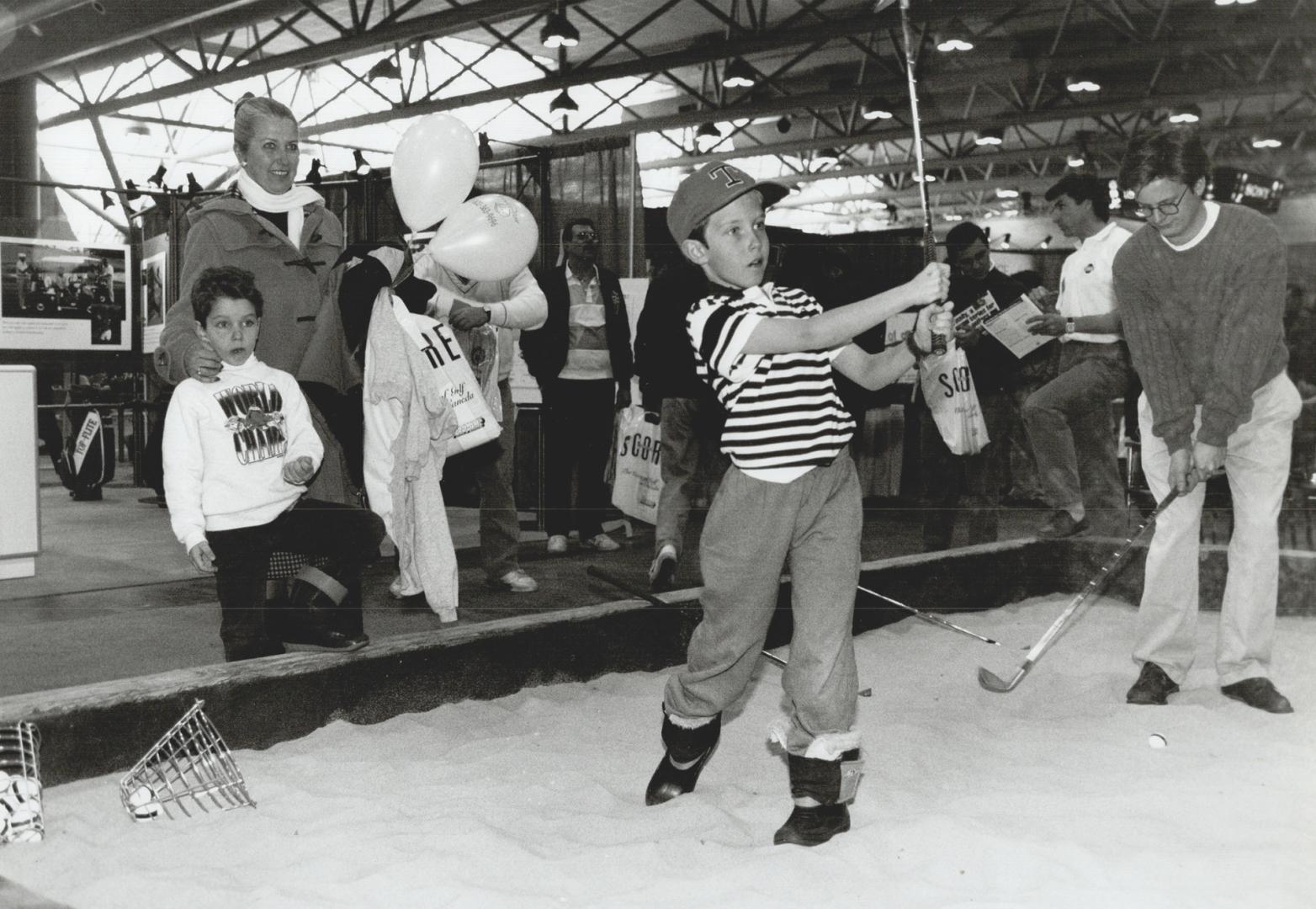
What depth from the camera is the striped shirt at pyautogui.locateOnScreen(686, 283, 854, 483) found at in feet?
9.20

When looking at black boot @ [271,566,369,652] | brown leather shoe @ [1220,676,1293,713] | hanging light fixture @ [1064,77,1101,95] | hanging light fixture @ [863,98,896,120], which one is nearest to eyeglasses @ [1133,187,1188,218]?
brown leather shoe @ [1220,676,1293,713]

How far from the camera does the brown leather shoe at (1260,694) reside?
3668mm

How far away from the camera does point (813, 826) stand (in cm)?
270

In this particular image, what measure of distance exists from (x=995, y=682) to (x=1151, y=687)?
478mm

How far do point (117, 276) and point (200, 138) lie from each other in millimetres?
10289

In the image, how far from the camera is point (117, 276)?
31.3 ft

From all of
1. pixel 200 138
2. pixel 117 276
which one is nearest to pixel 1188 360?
pixel 117 276

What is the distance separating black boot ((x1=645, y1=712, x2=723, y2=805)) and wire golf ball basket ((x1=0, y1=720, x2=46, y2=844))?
1399 millimetres

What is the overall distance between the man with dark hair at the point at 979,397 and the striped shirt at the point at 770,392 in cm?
317

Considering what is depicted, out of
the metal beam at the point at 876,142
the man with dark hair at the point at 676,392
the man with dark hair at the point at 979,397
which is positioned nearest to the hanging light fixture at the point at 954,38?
the metal beam at the point at 876,142

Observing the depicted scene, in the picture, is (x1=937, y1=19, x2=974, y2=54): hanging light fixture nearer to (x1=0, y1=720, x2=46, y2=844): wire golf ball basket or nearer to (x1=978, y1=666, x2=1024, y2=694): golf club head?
(x1=978, y1=666, x2=1024, y2=694): golf club head

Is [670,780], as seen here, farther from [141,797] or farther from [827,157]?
[827,157]

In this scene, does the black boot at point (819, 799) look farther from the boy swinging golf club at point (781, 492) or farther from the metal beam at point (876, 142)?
the metal beam at point (876, 142)

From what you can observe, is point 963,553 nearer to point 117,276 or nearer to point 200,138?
point 117,276
